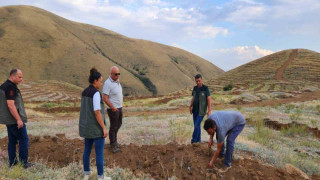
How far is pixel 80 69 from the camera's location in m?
85.9

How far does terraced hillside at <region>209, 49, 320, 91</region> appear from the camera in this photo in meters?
45.9

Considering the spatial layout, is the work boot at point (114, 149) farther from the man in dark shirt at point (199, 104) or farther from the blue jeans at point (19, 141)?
the man in dark shirt at point (199, 104)

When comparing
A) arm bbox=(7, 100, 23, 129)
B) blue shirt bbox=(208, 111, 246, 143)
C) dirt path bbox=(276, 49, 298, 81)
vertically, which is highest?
dirt path bbox=(276, 49, 298, 81)

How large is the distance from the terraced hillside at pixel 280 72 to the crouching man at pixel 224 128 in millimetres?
40650

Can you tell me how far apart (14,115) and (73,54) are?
305 feet

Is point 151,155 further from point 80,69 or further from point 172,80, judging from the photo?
point 172,80

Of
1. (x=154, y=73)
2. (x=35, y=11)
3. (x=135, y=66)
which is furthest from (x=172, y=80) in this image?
(x=35, y=11)

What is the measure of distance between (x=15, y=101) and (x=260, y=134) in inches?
297

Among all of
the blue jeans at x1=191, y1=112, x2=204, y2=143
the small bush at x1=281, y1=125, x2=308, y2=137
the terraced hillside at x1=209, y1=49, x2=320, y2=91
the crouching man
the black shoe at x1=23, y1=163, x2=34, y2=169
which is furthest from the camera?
the terraced hillside at x1=209, y1=49, x2=320, y2=91

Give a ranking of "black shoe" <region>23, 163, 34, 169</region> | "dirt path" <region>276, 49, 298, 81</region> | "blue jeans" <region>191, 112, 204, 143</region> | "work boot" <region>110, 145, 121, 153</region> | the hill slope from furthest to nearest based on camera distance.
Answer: the hill slope → "dirt path" <region>276, 49, 298, 81</region> → "blue jeans" <region>191, 112, 204, 143</region> → "work boot" <region>110, 145, 121, 153</region> → "black shoe" <region>23, 163, 34, 169</region>

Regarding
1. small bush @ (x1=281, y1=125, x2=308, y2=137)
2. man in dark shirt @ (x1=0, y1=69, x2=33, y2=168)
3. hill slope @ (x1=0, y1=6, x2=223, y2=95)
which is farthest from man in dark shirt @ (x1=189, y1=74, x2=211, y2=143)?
hill slope @ (x1=0, y1=6, x2=223, y2=95)

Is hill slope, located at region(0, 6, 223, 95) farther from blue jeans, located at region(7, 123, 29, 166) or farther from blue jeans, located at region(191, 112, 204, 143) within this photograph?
blue jeans, located at region(191, 112, 204, 143)

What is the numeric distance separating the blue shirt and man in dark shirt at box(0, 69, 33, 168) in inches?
146

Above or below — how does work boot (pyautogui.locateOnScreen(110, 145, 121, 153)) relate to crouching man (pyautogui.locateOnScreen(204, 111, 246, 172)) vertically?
below
